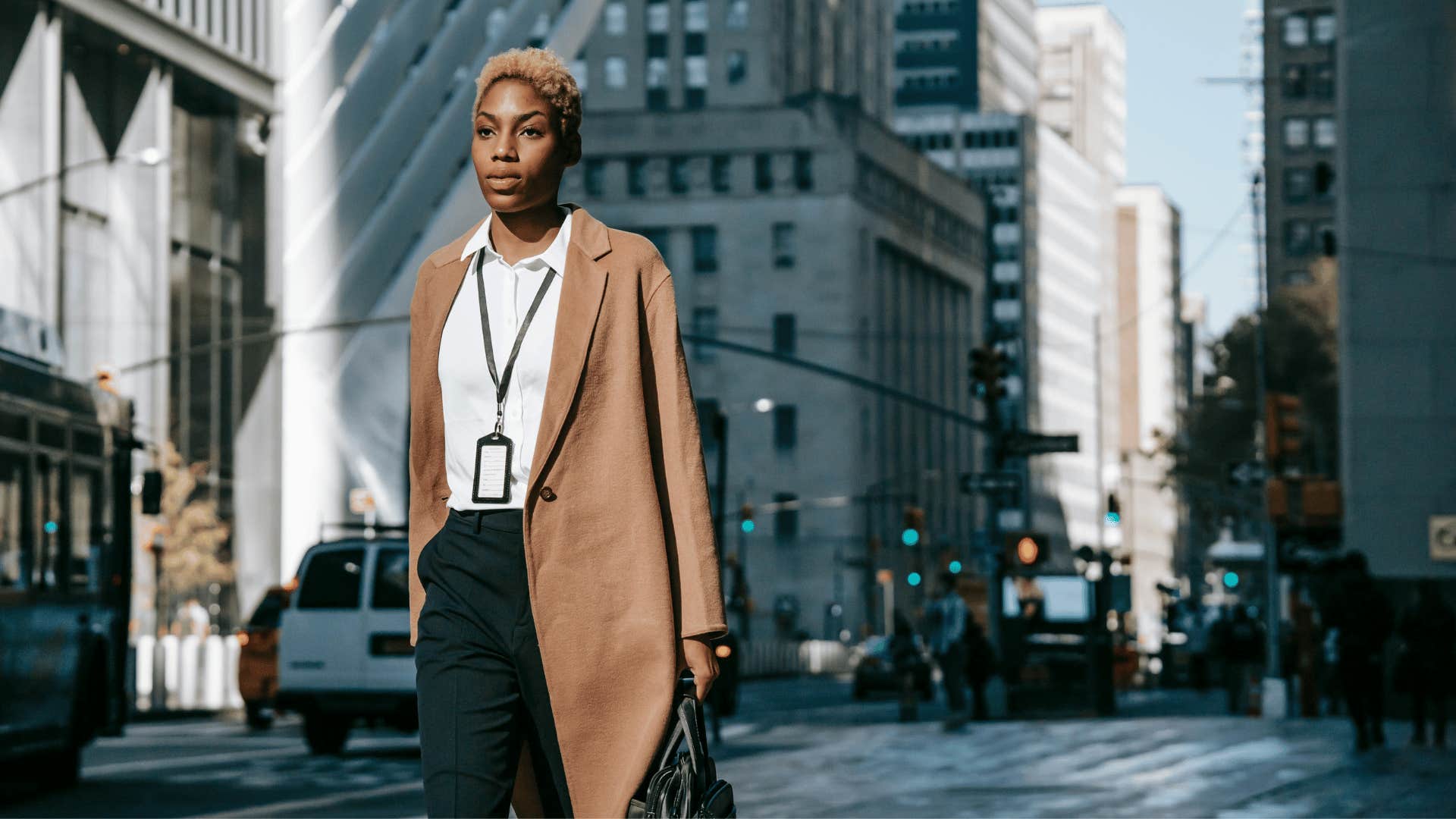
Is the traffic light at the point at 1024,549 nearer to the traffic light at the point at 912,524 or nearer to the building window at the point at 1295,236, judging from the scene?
the traffic light at the point at 912,524

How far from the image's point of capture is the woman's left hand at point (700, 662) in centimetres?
450

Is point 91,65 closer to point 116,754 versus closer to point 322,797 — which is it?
point 116,754

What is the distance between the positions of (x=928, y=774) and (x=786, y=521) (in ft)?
271

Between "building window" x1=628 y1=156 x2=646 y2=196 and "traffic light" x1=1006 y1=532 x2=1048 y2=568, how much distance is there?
7462 cm

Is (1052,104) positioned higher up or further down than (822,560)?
higher up

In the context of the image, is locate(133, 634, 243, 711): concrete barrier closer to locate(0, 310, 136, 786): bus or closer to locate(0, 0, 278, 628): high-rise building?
locate(0, 0, 278, 628): high-rise building

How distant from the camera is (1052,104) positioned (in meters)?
192

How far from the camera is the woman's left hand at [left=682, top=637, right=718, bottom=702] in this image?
14.8ft

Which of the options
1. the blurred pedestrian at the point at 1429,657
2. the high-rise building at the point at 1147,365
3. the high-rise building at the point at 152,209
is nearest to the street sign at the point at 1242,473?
the blurred pedestrian at the point at 1429,657

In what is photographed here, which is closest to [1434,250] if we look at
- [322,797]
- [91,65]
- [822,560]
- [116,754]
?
[116,754]

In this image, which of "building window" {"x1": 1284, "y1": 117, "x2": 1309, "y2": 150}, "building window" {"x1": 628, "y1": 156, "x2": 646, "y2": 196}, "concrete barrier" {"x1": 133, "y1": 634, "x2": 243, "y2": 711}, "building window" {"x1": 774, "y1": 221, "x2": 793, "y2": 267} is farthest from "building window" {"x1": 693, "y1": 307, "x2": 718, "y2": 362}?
"concrete barrier" {"x1": 133, "y1": 634, "x2": 243, "y2": 711}

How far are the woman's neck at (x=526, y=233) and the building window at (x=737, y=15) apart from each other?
106m

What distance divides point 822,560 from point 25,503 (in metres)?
83.5

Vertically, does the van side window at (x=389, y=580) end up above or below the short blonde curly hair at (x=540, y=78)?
below
